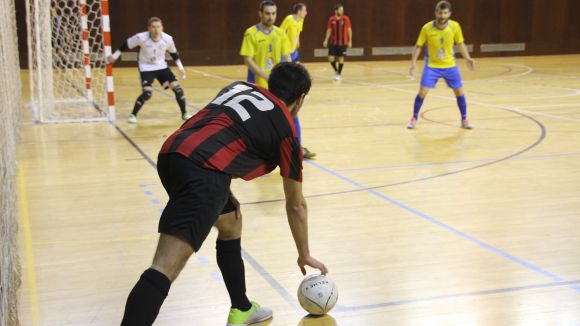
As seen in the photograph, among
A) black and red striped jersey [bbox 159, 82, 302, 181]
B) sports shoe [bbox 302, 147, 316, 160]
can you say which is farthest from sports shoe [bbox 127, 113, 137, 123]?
black and red striped jersey [bbox 159, 82, 302, 181]

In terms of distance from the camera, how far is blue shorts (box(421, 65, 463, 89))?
9969 millimetres

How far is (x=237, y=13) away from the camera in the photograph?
72.7 ft

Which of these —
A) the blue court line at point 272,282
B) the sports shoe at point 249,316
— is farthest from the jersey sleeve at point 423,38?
the sports shoe at point 249,316

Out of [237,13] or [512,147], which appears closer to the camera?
→ [512,147]

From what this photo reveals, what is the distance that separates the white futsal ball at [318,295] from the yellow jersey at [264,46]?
175 inches

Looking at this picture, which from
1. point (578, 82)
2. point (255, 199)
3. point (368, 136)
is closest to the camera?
point (255, 199)

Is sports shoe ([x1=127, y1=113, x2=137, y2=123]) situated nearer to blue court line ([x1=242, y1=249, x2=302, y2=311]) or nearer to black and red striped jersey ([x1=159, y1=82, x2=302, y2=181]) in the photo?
blue court line ([x1=242, y1=249, x2=302, y2=311])

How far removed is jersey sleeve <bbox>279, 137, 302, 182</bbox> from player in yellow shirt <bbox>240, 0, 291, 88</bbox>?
15.7 ft

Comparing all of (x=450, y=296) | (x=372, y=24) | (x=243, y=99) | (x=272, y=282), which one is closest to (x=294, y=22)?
(x=372, y=24)

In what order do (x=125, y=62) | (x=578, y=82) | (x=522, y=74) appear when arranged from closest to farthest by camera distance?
1. (x=578, y=82)
2. (x=522, y=74)
3. (x=125, y=62)

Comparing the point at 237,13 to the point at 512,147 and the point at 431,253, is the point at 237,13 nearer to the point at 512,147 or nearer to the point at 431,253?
the point at 512,147

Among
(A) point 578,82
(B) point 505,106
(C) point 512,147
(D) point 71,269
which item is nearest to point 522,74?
(A) point 578,82

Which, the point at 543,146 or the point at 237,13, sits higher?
the point at 237,13

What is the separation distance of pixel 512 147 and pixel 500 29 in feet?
54.3
